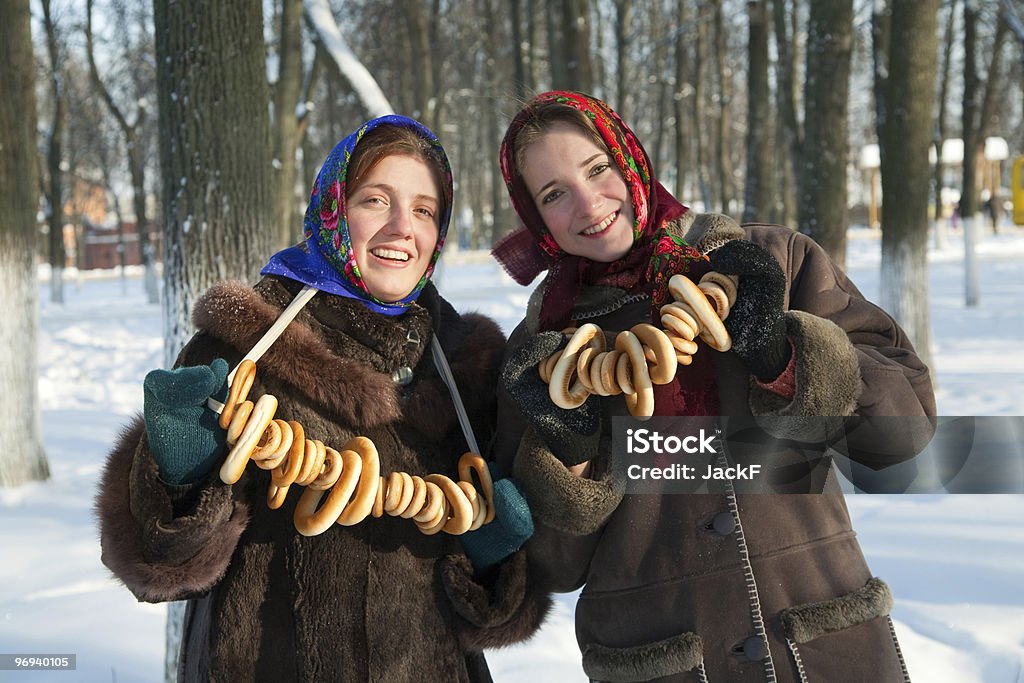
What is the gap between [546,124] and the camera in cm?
213

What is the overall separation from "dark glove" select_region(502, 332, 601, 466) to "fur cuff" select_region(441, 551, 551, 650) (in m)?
0.41

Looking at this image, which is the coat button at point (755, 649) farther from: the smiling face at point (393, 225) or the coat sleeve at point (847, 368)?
the smiling face at point (393, 225)

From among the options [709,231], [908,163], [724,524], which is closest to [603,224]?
[709,231]

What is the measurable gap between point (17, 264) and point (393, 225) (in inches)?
221

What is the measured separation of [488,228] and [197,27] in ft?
130

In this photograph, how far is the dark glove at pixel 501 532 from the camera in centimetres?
205

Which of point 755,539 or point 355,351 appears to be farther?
point 355,351

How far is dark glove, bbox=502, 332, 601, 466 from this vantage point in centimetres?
190

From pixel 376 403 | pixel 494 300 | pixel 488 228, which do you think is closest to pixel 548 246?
pixel 376 403

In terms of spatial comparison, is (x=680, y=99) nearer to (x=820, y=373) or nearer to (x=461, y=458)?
(x=461, y=458)

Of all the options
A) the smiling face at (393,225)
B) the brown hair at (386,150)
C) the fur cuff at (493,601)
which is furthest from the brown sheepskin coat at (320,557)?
the brown hair at (386,150)

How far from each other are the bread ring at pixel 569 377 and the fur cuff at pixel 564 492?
6.3 inches

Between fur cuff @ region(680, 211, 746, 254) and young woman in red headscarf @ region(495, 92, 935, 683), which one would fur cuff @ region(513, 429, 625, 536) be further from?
fur cuff @ region(680, 211, 746, 254)

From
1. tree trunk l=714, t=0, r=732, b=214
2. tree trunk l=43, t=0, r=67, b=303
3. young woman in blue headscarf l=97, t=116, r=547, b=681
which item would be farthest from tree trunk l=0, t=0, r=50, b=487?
tree trunk l=714, t=0, r=732, b=214
